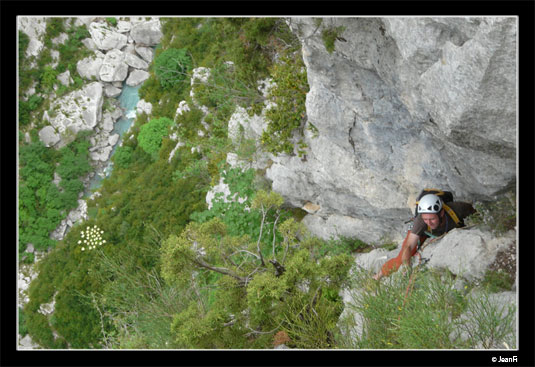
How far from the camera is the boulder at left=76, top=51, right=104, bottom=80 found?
19.1 meters

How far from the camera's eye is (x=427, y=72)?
5047mm

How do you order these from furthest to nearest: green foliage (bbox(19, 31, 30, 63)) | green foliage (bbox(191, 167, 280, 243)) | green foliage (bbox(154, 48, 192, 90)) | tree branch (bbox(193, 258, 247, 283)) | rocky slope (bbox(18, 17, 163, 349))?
rocky slope (bbox(18, 17, 163, 349)) → green foliage (bbox(19, 31, 30, 63)) → green foliage (bbox(154, 48, 192, 90)) → green foliage (bbox(191, 167, 280, 243)) → tree branch (bbox(193, 258, 247, 283))

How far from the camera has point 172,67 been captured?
17.2 m

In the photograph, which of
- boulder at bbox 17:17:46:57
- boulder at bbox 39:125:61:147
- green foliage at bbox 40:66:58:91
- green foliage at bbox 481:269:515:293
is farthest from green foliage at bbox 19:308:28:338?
green foliage at bbox 481:269:515:293

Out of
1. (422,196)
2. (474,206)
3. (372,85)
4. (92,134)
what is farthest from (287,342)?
(92,134)

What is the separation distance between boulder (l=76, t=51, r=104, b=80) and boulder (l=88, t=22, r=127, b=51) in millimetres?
491

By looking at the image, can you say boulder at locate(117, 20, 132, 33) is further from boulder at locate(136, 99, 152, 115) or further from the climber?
the climber

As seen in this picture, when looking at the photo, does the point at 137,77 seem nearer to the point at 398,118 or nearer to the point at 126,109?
the point at 126,109

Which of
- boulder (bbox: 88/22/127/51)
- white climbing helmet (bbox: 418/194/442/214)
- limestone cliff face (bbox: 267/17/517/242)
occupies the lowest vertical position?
white climbing helmet (bbox: 418/194/442/214)

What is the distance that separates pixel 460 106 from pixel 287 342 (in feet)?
16.0

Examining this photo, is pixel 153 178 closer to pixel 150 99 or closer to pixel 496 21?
pixel 150 99

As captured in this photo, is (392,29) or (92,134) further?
(92,134)

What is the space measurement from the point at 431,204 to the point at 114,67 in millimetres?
16776

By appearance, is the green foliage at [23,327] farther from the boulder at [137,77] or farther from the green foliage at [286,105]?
the green foliage at [286,105]
